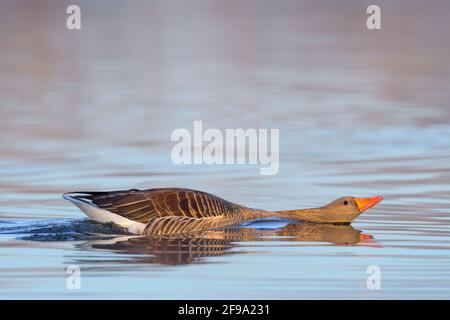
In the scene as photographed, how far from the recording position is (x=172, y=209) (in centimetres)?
1566

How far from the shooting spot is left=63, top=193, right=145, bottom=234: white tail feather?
50.8 ft

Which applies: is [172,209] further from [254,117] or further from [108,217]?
[254,117]

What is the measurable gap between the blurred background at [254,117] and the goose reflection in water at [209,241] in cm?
42

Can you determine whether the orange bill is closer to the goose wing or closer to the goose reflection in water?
the goose reflection in water

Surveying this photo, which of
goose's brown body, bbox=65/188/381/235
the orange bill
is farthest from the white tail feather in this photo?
the orange bill

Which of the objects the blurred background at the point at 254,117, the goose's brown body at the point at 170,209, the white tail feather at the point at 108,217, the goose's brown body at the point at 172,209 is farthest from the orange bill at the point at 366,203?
the white tail feather at the point at 108,217

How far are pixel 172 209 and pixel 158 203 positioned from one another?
180mm

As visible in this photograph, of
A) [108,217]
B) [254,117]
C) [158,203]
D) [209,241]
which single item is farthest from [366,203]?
[254,117]

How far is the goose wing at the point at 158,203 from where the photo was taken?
15.5 m

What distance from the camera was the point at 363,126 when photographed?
24.9 meters

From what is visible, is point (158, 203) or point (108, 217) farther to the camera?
point (158, 203)

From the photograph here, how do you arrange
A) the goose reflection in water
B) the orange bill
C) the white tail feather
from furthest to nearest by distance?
the orange bill → the white tail feather → the goose reflection in water

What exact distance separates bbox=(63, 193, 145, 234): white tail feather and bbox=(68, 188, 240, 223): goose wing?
5 centimetres

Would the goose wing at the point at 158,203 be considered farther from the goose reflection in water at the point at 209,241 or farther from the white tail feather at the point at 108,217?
the goose reflection in water at the point at 209,241
